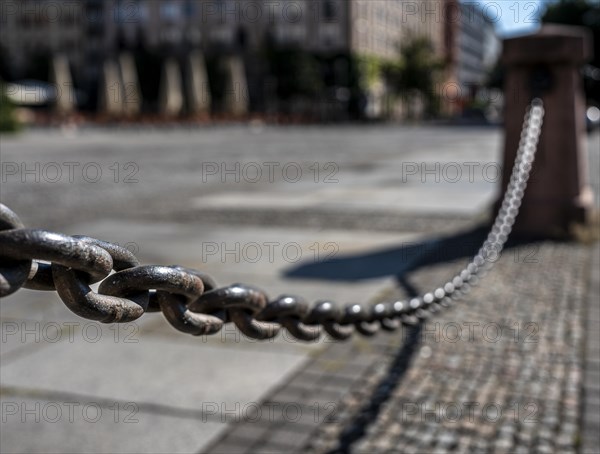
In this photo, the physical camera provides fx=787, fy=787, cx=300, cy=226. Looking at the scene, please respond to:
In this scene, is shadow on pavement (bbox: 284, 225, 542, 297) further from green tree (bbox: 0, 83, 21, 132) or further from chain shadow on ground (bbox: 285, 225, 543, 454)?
green tree (bbox: 0, 83, 21, 132)

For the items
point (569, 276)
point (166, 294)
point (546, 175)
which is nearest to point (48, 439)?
point (166, 294)

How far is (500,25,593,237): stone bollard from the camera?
7242mm

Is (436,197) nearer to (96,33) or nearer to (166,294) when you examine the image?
(166,294)

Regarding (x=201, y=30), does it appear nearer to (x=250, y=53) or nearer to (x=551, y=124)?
(x=250, y=53)

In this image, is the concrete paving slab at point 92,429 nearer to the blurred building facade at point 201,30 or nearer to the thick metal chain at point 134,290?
the thick metal chain at point 134,290

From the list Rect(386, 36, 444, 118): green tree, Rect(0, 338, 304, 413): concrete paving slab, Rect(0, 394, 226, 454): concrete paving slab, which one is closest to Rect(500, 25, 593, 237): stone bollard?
Rect(0, 338, 304, 413): concrete paving slab

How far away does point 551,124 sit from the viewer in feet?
24.1

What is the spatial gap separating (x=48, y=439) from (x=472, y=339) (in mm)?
2387

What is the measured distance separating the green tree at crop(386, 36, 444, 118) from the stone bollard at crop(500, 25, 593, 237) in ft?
223

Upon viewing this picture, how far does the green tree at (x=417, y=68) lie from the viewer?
73812 millimetres

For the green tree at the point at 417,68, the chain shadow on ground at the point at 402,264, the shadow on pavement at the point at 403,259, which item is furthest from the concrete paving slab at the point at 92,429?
the green tree at the point at 417,68

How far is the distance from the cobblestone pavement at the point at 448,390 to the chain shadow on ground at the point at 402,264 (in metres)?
0.02

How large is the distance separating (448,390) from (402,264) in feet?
9.78

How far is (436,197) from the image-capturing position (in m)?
11.3
